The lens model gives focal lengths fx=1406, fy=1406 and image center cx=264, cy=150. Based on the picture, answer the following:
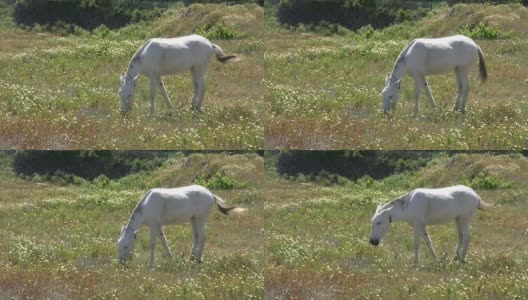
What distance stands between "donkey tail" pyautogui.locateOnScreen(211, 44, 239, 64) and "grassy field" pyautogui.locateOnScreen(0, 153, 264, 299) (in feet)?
6.64

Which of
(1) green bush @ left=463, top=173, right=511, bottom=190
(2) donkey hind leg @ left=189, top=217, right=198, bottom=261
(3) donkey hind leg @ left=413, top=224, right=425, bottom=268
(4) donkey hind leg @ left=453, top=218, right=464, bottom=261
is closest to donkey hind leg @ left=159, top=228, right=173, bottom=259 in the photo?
(2) donkey hind leg @ left=189, top=217, right=198, bottom=261

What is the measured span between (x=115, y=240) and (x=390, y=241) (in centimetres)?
504

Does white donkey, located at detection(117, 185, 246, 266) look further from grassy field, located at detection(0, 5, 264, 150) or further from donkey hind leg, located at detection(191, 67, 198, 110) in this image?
donkey hind leg, located at detection(191, 67, 198, 110)

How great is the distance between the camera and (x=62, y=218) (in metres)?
27.4

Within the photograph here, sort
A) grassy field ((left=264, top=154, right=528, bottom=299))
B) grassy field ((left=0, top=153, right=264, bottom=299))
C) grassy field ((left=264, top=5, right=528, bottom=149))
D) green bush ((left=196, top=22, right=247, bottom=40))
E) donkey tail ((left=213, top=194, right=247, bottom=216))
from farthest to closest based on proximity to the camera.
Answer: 1. green bush ((left=196, top=22, right=247, bottom=40))
2. donkey tail ((left=213, top=194, right=247, bottom=216))
3. grassy field ((left=264, top=5, right=528, bottom=149))
4. grassy field ((left=0, top=153, right=264, bottom=299))
5. grassy field ((left=264, top=154, right=528, bottom=299))

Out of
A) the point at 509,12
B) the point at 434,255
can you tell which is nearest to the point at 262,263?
the point at 434,255

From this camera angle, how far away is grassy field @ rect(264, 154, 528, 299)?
23.4 metres

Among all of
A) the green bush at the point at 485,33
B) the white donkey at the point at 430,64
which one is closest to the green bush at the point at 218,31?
the white donkey at the point at 430,64

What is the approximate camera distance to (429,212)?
24.4 meters

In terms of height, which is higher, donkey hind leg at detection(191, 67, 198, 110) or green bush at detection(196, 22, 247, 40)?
green bush at detection(196, 22, 247, 40)

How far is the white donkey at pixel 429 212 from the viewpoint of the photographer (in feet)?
79.8

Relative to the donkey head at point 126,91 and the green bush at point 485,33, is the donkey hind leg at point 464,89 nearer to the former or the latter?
the green bush at point 485,33

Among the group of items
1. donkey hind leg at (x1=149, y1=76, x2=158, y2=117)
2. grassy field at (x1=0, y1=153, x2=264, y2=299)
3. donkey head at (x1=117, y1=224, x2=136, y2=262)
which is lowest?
grassy field at (x1=0, y1=153, x2=264, y2=299)

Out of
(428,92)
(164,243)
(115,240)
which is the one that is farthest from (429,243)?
(115,240)
